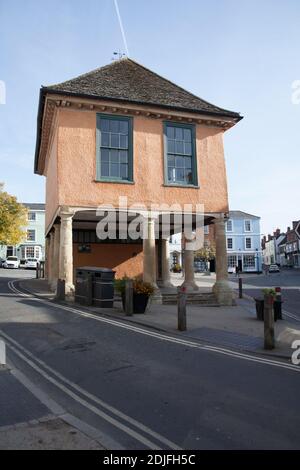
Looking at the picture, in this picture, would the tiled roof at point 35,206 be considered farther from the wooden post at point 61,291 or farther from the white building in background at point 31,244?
the wooden post at point 61,291

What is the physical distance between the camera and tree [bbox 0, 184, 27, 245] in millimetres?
38469

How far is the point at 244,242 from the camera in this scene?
217 feet

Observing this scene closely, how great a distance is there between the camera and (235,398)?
5.11m

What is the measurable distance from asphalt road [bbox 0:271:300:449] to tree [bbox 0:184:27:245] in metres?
31.1

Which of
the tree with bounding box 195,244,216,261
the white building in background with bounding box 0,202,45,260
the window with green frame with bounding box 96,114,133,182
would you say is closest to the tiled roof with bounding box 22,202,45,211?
the white building in background with bounding box 0,202,45,260

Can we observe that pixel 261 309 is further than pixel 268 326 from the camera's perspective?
Yes

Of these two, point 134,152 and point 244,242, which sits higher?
point 134,152

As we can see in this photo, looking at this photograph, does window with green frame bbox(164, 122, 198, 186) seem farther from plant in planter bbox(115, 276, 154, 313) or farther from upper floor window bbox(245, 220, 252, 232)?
upper floor window bbox(245, 220, 252, 232)

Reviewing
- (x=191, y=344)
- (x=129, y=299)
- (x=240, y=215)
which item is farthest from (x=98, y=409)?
(x=240, y=215)

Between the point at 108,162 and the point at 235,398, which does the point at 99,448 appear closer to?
the point at 235,398

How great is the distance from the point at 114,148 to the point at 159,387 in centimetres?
1191

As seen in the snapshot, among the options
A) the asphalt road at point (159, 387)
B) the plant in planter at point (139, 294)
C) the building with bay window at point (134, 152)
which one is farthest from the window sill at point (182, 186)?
the asphalt road at point (159, 387)

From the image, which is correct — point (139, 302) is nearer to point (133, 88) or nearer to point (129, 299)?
point (129, 299)

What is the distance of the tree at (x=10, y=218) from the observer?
126 feet
